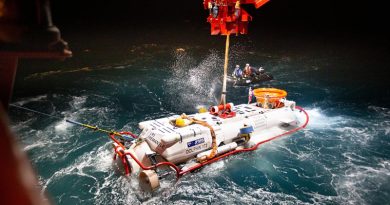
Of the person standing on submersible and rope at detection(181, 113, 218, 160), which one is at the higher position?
the person standing on submersible

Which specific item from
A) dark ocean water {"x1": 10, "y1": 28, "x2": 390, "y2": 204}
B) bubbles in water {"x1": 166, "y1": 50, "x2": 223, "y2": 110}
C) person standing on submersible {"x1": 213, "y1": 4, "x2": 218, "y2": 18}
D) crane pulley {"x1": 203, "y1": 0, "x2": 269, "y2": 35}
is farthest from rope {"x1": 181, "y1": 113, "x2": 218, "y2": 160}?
bubbles in water {"x1": 166, "y1": 50, "x2": 223, "y2": 110}

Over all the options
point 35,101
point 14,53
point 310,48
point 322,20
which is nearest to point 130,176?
point 14,53

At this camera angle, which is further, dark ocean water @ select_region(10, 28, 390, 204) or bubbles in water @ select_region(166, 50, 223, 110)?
bubbles in water @ select_region(166, 50, 223, 110)

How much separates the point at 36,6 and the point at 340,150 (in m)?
16.0

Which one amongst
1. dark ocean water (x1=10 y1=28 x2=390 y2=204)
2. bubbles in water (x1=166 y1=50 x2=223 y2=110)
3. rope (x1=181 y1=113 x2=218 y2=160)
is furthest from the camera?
bubbles in water (x1=166 y1=50 x2=223 y2=110)

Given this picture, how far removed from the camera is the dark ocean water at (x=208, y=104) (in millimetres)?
11125

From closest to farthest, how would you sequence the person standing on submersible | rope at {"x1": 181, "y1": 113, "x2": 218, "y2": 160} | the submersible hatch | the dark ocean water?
the submersible hatch, the dark ocean water, rope at {"x1": 181, "y1": 113, "x2": 218, "y2": 160}, the person standing on submersible

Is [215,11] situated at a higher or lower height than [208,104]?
higher

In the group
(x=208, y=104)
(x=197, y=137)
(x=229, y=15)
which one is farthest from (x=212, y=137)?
(x=208, y=104)

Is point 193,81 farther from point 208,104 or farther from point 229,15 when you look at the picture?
point 229,15

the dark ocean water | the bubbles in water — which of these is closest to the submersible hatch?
the dark ocean water

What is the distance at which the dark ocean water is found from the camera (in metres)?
11.1

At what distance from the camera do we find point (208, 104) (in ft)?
71.2

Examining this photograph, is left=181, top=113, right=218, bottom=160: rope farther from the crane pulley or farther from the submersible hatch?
the crane pulley
